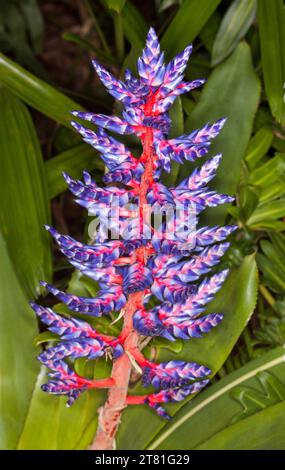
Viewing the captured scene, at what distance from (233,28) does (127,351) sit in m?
0.91

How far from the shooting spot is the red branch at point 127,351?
1.00 metres

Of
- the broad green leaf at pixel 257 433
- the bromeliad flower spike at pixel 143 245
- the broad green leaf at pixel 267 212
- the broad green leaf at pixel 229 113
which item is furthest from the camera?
the broad green leaf at pixel 267 212

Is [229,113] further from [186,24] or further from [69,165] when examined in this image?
[69,165]

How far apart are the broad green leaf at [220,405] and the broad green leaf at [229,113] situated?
302 millimetres

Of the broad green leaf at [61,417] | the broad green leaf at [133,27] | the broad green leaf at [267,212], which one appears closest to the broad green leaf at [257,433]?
the broad green leaf at [61,417]

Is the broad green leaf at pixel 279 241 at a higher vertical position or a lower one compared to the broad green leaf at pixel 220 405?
higher

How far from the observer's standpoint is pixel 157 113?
0.97 meters

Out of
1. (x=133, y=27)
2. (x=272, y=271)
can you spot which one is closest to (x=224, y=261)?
(x=272, y=271)

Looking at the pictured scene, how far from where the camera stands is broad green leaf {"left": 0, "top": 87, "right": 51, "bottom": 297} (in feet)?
4.67

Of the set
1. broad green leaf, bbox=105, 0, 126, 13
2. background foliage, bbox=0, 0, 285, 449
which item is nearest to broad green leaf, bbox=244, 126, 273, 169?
background foliage, bbox=0, 0, 285, 449

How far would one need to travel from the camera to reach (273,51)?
4.93 ft

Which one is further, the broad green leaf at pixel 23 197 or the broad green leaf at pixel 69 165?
the broad green leaf at pixel 69 165

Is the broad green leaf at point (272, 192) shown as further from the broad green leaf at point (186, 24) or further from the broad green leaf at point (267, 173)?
the broad green leaf at point (186, 24)

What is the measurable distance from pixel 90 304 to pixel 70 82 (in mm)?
1807
